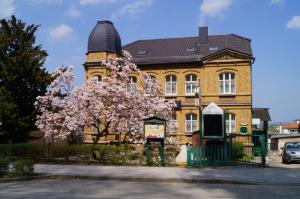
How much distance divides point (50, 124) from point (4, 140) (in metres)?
8.08

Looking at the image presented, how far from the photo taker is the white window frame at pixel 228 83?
129 ft

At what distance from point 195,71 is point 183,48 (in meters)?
4.42

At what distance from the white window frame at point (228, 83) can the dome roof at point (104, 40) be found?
1044 centimetres

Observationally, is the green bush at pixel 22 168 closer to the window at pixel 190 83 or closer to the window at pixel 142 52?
the window at pixel 190 83

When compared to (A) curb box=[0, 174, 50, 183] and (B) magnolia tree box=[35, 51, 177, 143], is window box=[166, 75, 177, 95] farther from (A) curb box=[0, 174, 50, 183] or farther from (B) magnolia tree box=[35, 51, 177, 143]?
(A) curb box=[0, 174, 50, 183]

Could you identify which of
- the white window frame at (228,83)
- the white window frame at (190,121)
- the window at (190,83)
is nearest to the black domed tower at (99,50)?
the window at (190,83)

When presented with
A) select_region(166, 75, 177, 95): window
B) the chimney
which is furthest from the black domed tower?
the chimney

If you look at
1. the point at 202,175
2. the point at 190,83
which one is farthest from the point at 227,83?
the point at 202,175

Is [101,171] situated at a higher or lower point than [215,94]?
lower

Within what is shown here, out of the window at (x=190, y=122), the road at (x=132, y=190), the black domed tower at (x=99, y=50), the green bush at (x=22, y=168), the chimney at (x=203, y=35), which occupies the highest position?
the chimney at (x=203, y=35)

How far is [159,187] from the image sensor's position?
527 inches

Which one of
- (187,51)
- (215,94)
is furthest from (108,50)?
(215,94)

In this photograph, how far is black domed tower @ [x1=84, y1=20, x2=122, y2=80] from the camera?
40.3 m

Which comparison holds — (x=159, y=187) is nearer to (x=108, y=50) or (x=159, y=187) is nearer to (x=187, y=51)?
(x=108, y=50)
